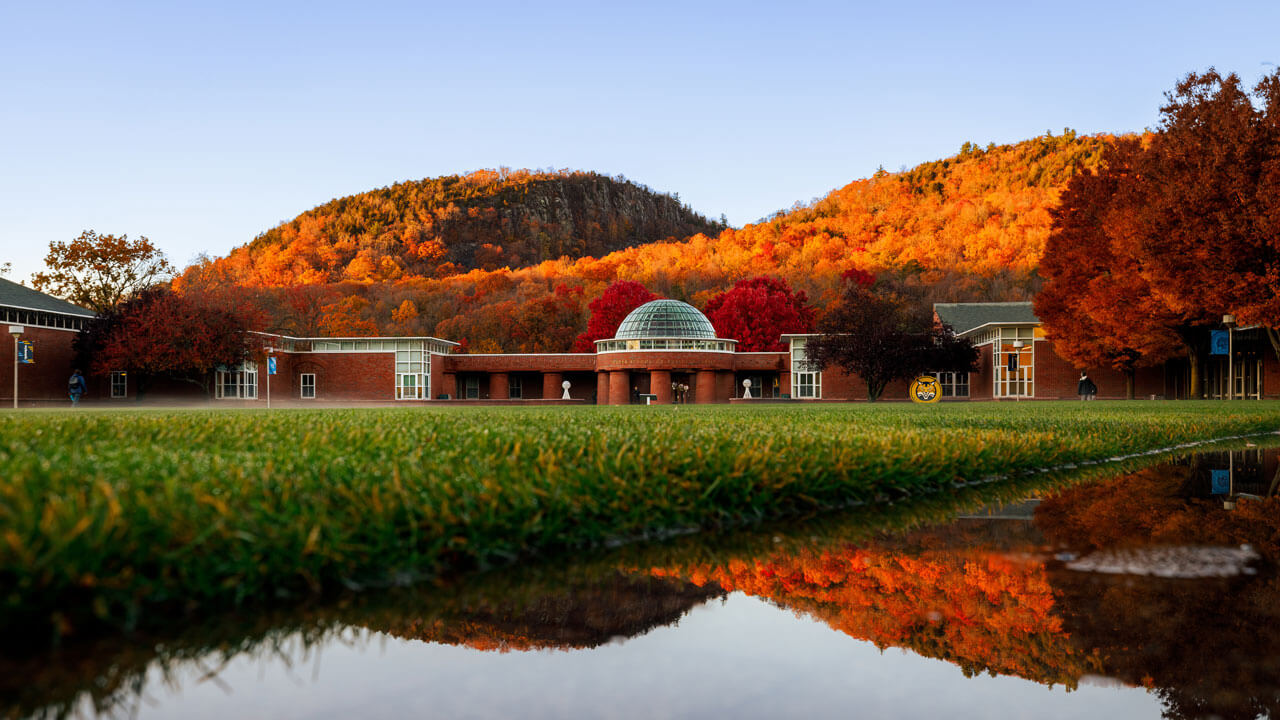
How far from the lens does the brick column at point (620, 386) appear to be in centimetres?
5959

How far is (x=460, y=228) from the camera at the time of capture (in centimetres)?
11319

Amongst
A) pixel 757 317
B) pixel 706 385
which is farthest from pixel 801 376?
pixel 757 317

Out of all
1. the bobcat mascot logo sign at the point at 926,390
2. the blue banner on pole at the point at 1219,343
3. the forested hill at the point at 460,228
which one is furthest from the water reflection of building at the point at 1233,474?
the forested hill at the point at 460,228

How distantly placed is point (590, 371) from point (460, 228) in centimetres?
5597

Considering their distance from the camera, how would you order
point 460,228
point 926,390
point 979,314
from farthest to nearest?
point 460,228 → point 979,314 → point 926,390

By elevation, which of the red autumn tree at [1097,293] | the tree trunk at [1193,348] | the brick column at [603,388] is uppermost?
the red autumn tree at [1097,293]

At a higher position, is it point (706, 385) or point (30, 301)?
point (30, 301)

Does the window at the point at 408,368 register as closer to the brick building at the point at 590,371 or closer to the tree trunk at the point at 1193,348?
the brick building at the point at 590,371

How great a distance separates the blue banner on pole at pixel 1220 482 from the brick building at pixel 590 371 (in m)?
41.4

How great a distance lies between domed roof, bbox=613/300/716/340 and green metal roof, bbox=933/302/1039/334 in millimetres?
15338

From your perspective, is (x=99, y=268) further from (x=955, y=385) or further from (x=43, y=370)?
(x=955, y=385)

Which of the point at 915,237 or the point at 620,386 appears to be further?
the point at 915,237

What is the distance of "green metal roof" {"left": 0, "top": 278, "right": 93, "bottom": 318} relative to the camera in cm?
4662

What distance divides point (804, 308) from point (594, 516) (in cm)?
6844
